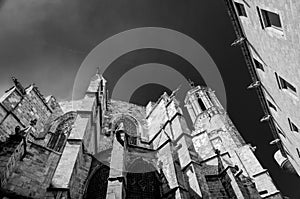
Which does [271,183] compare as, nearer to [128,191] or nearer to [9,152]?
[128,191]

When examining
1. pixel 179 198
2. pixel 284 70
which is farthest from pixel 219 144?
pixel 284 70

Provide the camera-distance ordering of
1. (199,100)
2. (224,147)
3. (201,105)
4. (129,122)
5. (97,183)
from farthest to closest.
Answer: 1. (199,100)
2. (201,105)
3. (224,147)
4. (129,122)
5. (97,183)

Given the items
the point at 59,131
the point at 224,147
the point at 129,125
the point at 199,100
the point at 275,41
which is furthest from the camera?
the point at 199,100

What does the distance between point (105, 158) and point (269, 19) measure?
9.28 metres

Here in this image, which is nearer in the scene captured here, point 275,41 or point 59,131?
point 275,41

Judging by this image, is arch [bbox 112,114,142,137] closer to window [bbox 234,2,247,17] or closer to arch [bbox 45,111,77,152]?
arch [bbox 45,111,77,152]

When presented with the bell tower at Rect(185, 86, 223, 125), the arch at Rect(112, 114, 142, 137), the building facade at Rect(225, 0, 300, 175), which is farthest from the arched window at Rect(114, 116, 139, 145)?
the bell tower at Rect(185, 86, 223, 125)

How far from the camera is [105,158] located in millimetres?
9617

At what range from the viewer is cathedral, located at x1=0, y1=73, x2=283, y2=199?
688 centimetres

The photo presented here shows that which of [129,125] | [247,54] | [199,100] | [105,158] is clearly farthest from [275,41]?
[199,100]

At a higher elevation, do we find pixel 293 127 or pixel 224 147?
pixel 224 147

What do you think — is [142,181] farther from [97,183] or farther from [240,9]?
[240,9]

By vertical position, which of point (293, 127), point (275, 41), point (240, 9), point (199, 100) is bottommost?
point (293, 127)

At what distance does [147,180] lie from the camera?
9047 millimetres
